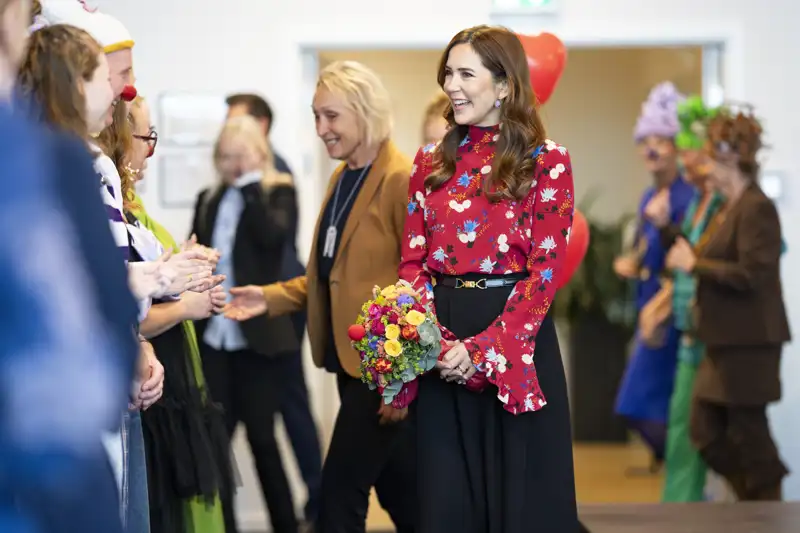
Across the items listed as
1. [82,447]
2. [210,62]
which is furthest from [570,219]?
[210,62]

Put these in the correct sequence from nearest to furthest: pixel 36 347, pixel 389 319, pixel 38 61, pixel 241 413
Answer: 1. pixel 36 347
2. pixel 38 61
3. pixel 389 319
4. pixel 241 413

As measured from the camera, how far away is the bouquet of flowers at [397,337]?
2438 mm

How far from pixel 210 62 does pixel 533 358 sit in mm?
2943

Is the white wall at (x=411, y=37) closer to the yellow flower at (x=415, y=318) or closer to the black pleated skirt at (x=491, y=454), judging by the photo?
the black pleated skirt at (x=491, y=454)

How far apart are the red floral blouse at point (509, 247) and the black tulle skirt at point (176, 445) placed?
2.18 ft

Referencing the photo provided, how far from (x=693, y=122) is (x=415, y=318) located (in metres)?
2.89

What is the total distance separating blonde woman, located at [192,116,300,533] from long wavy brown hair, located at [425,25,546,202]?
156 centimetres

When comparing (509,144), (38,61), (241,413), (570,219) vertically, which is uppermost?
(38,61)

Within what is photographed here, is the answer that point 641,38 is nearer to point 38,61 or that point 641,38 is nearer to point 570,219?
point 570,219

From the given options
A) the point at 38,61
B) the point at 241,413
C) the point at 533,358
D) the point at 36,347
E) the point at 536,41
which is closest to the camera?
the point at 36,347

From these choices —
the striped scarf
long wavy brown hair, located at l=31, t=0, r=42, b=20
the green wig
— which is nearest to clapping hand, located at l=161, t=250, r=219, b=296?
the striped scarf

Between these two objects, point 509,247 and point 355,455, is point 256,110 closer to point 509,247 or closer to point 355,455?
point 355,455

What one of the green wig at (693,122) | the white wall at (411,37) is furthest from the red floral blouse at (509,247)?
the white wall at (411,37)

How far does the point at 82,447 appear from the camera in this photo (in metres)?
1.08
